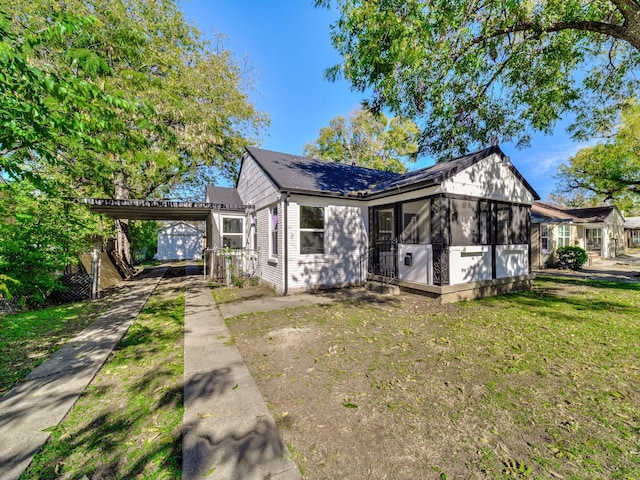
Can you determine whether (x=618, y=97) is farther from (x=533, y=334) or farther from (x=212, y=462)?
(x=212, y=462)

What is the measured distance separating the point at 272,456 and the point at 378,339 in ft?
9.62

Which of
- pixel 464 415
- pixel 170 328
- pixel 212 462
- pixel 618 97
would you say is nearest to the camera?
pixel 212 462

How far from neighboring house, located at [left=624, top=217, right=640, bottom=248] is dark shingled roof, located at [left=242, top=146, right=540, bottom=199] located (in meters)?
32.2

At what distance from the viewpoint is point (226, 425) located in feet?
8.08

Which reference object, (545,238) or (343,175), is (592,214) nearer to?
(545,238)

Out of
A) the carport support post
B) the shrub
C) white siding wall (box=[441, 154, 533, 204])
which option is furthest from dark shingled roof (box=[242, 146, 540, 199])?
the shrub

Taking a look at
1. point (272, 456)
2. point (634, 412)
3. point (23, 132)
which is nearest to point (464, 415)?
point (634, 412)

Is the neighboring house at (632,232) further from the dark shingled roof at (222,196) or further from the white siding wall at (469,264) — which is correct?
the dark shingled roof at (222,196)

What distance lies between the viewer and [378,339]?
466 centimetres

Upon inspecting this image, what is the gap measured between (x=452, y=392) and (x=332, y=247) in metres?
6.30

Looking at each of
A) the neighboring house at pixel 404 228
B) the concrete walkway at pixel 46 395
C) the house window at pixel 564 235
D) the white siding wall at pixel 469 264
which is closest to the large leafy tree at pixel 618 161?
the house window at pixel 564 235

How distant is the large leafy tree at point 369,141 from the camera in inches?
993

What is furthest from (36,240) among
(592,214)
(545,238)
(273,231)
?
(592,214)

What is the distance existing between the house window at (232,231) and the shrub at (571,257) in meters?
18.7
